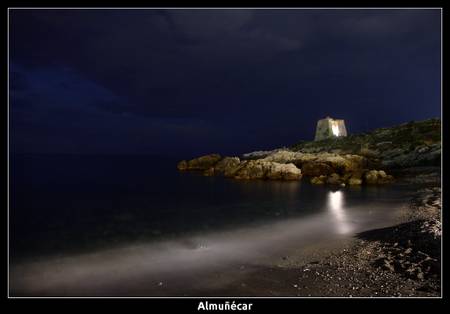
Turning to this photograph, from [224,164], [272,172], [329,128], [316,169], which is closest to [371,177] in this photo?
[316,169]

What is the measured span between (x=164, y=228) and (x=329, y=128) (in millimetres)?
132195

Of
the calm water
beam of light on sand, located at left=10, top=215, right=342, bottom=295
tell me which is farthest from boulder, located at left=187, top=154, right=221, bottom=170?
beam of light on sand, located at left=10, top=215, right=342, bottom=295

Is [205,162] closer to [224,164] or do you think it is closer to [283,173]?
[224,164]

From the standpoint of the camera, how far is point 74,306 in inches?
381

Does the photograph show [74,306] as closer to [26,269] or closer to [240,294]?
[240,294]

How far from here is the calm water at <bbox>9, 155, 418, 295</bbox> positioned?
47.2ft

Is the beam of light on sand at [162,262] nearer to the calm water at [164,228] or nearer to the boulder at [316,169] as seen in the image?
the calm water at [164,228]

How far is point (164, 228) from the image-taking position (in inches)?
918

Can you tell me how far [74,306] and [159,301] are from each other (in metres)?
2.61

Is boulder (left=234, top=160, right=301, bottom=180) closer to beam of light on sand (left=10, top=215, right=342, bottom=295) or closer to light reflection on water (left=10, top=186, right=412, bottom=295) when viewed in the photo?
light reflection on water (left=10, top=186, right=412, bottom=295)

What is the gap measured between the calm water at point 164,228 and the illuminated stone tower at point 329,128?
106 meters

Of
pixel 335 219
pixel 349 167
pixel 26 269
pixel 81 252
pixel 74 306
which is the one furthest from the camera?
pixel 349 167
